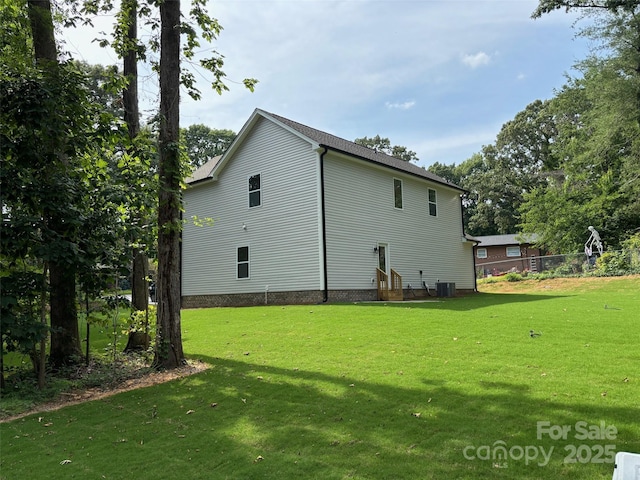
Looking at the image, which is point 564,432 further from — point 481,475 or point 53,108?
point 53,108

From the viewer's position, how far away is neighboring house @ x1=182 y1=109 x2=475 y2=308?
15430mm

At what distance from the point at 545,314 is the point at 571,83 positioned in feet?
88.2

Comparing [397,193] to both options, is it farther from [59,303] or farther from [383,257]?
[59,303]

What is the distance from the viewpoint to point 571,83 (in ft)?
100

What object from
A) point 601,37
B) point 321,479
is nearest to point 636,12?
point 601,37

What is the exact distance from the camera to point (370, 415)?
417 cm

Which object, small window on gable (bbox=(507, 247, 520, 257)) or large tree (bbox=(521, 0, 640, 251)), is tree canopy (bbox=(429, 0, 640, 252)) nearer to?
large tree (bbox=(521, 0, 640, 251))

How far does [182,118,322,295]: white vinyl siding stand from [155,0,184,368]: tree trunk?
8.02 meters

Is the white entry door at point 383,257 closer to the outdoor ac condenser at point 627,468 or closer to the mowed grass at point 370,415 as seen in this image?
the mowed grass at point 370,415

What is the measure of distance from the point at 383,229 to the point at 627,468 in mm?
15940

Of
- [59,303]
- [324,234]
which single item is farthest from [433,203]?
[59,303]

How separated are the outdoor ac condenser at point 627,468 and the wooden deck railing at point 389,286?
48.9 ft

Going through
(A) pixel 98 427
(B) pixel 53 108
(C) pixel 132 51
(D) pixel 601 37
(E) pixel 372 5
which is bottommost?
(A) pixel 98 427

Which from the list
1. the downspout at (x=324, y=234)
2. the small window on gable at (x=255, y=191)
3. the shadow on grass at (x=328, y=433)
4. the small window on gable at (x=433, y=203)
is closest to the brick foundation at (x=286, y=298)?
the downspout at (x=324, y=234)
